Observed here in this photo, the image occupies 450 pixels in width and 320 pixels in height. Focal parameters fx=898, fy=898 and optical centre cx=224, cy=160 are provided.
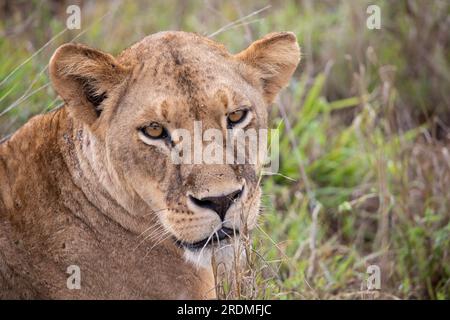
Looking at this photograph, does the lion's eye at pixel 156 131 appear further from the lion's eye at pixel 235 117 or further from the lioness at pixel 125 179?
the lion's eye at pixel 235 117

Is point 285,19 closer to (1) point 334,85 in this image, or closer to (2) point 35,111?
(1) point 334,85

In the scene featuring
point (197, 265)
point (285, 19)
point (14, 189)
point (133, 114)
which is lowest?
point (197, 265)

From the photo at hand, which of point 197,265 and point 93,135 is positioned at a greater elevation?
point 93,135

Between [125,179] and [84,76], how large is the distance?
487 millimetres

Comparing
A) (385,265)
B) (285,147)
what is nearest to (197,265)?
(385,265)

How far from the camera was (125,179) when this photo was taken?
3.97 m

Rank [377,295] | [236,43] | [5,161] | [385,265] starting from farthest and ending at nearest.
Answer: [236,43], [385,265], [377,295], [5,161]

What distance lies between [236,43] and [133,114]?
13.7 feet

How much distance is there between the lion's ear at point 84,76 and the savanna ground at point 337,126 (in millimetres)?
660

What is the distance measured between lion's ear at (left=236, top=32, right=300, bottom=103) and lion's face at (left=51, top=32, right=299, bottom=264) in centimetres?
20

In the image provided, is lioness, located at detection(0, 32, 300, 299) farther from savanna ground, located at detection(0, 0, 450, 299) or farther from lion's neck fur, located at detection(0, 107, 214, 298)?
savanna ground, located at detection(0, 0, 450, 299)

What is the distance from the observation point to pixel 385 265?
5719 mm

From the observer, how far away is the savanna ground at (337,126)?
5543 millimetres

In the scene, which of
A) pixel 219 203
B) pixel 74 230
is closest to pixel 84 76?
pixel 74 230
